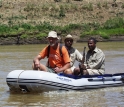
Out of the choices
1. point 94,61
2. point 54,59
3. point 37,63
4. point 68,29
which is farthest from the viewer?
point 68,29

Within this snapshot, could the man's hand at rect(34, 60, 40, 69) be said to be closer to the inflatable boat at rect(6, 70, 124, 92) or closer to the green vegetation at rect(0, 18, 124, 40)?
the inflatable boat at rect(6, 70, 124, 92)

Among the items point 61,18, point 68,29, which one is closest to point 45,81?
point 68,29

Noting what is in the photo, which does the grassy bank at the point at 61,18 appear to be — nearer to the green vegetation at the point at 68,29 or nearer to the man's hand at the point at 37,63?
the green vegetation at the point at 68,29

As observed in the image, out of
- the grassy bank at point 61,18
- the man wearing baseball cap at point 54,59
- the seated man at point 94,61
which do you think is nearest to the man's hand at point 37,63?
the man wearing baseball cap at point 54,59

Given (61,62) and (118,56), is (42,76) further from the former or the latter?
(118,56)

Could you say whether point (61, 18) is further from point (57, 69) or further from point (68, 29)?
point (57, 69)

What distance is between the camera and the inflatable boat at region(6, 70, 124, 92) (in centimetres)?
1048

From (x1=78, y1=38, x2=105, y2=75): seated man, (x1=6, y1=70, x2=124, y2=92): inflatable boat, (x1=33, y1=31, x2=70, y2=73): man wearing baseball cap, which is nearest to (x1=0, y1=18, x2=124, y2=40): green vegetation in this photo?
(x1=78, y1=38, x2=105, y2=75): seated man

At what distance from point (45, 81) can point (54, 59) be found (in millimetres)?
723

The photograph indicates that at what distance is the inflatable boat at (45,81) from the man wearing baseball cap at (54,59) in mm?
323

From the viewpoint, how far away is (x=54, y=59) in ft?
36.1

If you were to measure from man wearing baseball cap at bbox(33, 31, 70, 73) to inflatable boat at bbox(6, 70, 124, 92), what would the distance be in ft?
1.06

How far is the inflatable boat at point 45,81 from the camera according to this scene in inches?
412

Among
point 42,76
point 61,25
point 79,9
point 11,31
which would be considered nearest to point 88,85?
point 42,76
